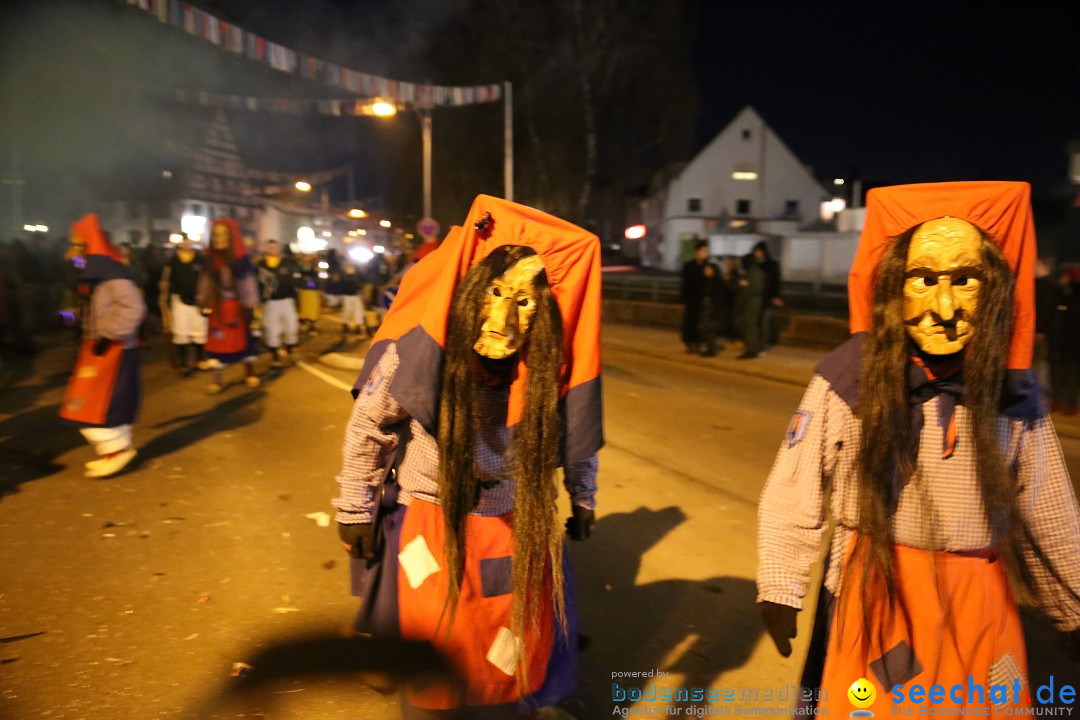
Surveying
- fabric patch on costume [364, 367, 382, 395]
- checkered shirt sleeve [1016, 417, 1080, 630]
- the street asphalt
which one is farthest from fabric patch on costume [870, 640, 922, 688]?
fabric patch on costume [364, 367, 382, 395]

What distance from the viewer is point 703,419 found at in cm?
993

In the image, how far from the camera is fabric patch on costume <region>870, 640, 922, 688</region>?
88.0 inches

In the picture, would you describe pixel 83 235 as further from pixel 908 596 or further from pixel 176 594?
pixel 908 596

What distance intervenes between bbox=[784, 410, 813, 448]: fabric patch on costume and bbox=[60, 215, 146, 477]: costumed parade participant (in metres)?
5.71

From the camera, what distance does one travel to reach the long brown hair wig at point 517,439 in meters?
2.70

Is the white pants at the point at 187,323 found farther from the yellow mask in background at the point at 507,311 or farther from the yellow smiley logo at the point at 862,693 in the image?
the yellow smiley logo at the point at 862,693

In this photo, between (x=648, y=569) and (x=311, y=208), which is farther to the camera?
(x=311, y=208)

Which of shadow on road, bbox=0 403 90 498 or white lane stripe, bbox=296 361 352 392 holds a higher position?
white lane stripe, bbox=296 361 352 392

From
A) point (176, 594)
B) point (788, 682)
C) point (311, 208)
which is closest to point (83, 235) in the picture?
point (176, 594)

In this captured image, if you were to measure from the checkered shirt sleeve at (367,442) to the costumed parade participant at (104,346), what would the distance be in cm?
463

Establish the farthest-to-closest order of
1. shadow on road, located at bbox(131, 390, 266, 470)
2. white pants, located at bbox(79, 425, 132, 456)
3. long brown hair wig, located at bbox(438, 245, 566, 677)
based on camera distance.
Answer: shadow on road, located at bbox(131, 390, 266, 470), white pants, located at bbox(79, 425, 132, 456), long brown hair wig, located at bbox(438, 245, 566, 677)

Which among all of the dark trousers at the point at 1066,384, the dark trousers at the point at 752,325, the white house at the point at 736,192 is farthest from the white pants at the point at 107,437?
the white house at the point at 736,192

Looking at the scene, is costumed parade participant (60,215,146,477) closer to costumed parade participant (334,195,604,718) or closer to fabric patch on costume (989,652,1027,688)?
costumed parade participant (334,195,604,718)

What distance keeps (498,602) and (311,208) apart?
88491 mm
